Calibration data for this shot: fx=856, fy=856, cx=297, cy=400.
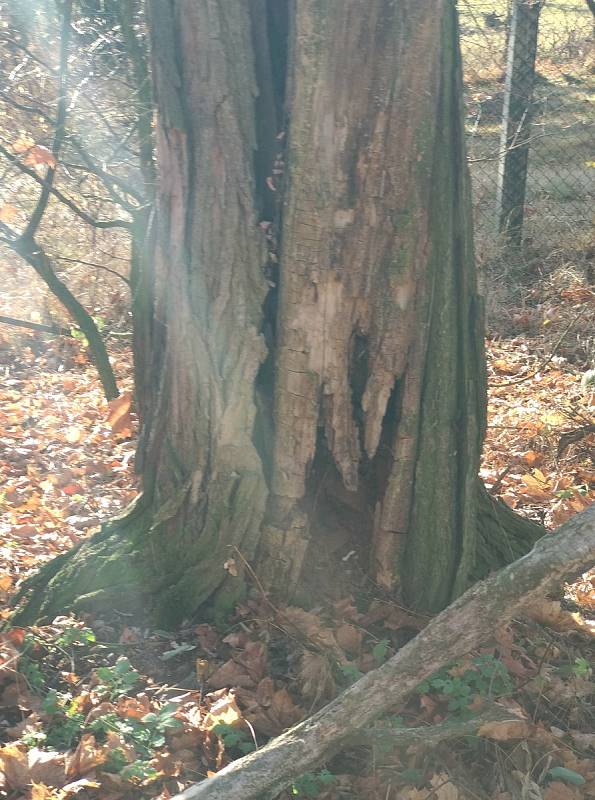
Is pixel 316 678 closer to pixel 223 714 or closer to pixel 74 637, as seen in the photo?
pixel 223 714

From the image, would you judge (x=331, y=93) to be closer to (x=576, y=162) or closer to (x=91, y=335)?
(x=91, y=335)

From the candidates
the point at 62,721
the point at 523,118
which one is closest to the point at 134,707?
the point at 62,721

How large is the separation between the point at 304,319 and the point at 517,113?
5703mm

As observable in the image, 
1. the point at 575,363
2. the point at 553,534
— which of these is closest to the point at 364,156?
the point at 553,534

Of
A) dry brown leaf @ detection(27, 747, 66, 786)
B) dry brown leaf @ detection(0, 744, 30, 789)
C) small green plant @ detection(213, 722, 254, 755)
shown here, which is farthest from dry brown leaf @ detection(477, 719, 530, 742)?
dry brown leaf @ detection(0, 744, 30, 789)

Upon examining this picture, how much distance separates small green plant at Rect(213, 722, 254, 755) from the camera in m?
2.66

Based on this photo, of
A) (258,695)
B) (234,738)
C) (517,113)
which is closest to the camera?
(234,738)

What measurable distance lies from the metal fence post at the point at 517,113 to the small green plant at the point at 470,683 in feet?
18.5

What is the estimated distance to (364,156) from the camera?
2836 millimetres

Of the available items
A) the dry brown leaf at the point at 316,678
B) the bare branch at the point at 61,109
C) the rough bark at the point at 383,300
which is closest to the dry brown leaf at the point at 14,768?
the dry brown leaf at the point at 316,678

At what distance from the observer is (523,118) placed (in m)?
7.14

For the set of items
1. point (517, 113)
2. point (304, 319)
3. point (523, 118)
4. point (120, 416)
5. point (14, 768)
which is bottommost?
point (14, 768)

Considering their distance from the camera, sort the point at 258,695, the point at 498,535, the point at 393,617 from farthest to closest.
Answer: the point at 498,535
the point at 393,617
the point at 258,695

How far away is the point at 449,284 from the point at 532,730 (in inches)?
59.6
